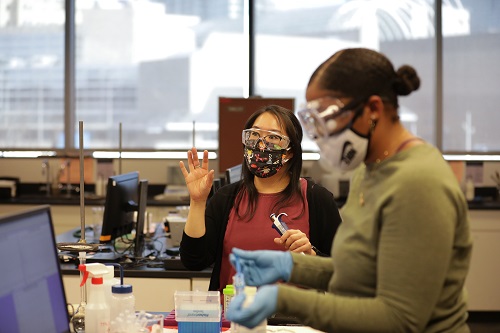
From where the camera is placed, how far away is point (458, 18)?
666cm

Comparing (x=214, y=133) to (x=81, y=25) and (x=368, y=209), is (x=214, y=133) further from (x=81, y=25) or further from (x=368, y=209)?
(x=368, y=209)

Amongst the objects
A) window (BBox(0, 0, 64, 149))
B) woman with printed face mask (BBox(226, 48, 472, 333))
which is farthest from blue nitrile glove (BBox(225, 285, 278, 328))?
window (BBox(0, 0, 64, 149))

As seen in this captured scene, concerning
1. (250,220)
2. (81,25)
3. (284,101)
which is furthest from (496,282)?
(81,25)

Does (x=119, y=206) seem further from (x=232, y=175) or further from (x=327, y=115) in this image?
(x=327, y=115)

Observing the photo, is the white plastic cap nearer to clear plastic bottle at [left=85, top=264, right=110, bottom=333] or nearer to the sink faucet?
clear plastic bottle at [left=85, top=264, right=110, bottom=333]

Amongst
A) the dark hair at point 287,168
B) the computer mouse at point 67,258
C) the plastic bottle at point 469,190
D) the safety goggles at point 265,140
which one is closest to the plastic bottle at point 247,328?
the dark hair at point 287,168

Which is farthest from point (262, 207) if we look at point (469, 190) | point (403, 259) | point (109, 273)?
point (469, 190)

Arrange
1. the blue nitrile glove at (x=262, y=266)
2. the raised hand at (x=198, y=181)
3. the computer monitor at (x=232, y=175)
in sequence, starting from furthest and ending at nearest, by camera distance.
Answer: the computer monitor at (x=232, y=175)
the raised hand at (x=198, y=181)
the blue nitrile glove at (x=262, y=266)

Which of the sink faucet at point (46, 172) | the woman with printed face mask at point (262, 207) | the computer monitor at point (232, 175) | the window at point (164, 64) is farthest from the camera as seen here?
the window at point (164, 64)

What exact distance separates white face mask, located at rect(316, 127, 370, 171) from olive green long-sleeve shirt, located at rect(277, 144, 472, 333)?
52 mm

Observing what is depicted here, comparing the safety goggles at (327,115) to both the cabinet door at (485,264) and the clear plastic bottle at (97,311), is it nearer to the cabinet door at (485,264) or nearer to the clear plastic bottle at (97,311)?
the clear plastic bottle at (97,311)

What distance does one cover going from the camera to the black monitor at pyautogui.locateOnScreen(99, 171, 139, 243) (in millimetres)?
3752

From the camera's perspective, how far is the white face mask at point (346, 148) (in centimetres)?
164

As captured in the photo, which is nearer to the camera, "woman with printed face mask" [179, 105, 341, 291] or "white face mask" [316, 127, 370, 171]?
"white face mask" [316, 127, 370, 171]
